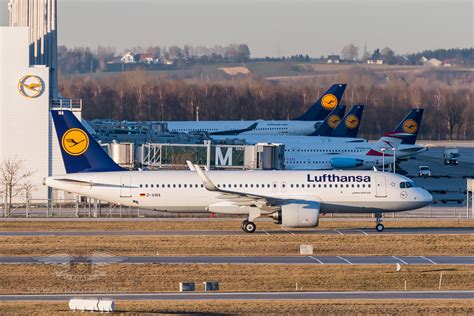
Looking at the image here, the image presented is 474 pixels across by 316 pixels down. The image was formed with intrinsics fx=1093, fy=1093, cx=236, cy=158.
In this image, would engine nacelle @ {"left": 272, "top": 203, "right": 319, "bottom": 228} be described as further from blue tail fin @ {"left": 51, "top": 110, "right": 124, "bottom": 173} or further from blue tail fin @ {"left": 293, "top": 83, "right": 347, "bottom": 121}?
blue tail fin @ {"left": 293, "top": 83, "right": 347, "bottom": 121}

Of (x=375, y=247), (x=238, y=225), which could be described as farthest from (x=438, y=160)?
(x=375, y=247)

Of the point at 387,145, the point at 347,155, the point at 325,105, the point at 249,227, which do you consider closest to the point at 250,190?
the point at 249,227

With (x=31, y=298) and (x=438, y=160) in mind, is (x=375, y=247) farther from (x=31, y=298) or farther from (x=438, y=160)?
(x=438, y=160)

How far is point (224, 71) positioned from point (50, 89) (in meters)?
102

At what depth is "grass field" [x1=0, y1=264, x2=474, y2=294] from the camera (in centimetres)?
4166

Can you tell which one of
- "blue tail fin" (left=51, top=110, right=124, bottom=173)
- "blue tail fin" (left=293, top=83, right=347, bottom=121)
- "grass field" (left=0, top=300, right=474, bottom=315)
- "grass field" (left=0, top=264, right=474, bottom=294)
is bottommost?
"grass field" (left=0, top=264, right=474, bottom=294)

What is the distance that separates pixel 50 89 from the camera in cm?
8244

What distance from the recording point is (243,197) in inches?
2391

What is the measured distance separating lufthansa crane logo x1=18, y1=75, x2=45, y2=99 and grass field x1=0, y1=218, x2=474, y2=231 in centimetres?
1679

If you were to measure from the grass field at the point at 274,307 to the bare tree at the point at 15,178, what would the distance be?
41074mm

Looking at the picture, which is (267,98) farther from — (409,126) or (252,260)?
(252,260)

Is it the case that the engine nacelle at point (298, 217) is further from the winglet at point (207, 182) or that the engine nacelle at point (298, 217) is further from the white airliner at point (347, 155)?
the white airliner at point (347, 155)

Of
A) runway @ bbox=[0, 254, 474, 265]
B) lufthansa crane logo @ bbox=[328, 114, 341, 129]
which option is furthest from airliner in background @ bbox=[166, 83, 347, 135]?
runway @ bbox=[0, 254, 474, 265]

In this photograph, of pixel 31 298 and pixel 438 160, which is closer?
pixel 31 298
